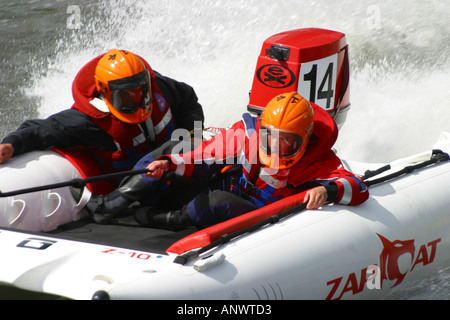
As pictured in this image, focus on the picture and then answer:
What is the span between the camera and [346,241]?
338 centimetres

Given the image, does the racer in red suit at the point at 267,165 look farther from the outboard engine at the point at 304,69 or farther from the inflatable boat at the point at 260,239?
the outboard engine at the point at 304,69

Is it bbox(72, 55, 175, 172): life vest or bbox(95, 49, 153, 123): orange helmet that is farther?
bbox(72, 55, 175, 172): life vest

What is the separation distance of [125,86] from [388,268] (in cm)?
163

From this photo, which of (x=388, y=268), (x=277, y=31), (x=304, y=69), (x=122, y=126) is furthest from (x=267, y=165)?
(x=277, y=31)

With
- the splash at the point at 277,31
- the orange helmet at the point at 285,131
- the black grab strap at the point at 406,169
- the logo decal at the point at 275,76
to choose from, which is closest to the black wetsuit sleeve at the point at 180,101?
the logo decal at the point at 275,76

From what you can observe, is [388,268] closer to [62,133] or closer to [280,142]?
[280,142]

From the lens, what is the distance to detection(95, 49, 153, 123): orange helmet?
3752 mm

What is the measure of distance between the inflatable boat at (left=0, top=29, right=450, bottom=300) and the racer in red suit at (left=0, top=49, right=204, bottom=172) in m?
0.11

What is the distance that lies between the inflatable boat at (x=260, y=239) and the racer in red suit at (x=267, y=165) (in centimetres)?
12

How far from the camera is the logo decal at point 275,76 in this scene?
14.3 feet

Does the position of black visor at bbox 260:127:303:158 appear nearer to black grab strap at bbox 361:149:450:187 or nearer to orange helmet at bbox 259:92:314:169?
orange helmet at bbox 259:92:314:169

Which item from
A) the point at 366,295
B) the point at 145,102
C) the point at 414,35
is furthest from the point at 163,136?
the point at 414,35

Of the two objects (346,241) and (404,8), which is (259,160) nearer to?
(346,241)

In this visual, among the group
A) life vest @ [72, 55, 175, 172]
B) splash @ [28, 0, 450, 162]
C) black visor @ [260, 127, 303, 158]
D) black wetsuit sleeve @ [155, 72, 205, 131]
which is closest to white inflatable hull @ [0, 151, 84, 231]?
life vest @ [72, 55, 175, 172]
